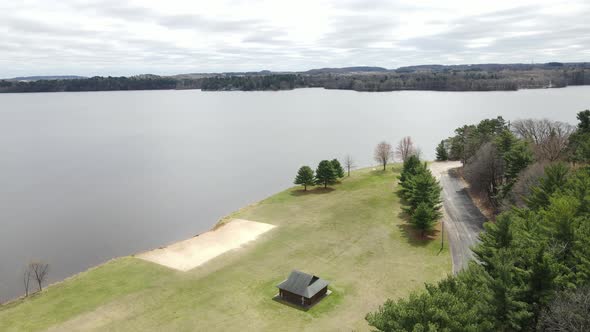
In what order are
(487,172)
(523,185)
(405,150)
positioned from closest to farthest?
(523,185) < (487,172) < (405,150)

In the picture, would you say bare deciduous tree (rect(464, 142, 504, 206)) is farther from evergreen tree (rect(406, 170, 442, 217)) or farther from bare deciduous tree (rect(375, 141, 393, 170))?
bare deciduous tree (rect(375, 141, 393, 170))

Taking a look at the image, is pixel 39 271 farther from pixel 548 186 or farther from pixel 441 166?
pixel 441 166

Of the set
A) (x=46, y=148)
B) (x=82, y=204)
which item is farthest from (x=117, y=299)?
(x=46, y=148)

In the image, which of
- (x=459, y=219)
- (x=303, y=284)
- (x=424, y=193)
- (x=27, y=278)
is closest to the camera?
(x=303, y=284)

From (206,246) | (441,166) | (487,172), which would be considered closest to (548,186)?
(487,172)

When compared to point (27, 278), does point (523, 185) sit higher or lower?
higher

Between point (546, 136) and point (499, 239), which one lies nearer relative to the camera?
point (499, 239)

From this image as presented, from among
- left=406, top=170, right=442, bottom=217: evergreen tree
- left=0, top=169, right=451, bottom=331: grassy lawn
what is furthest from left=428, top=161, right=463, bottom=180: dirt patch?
left=0, top=169, right=451, bottom=331: grassy lawn
